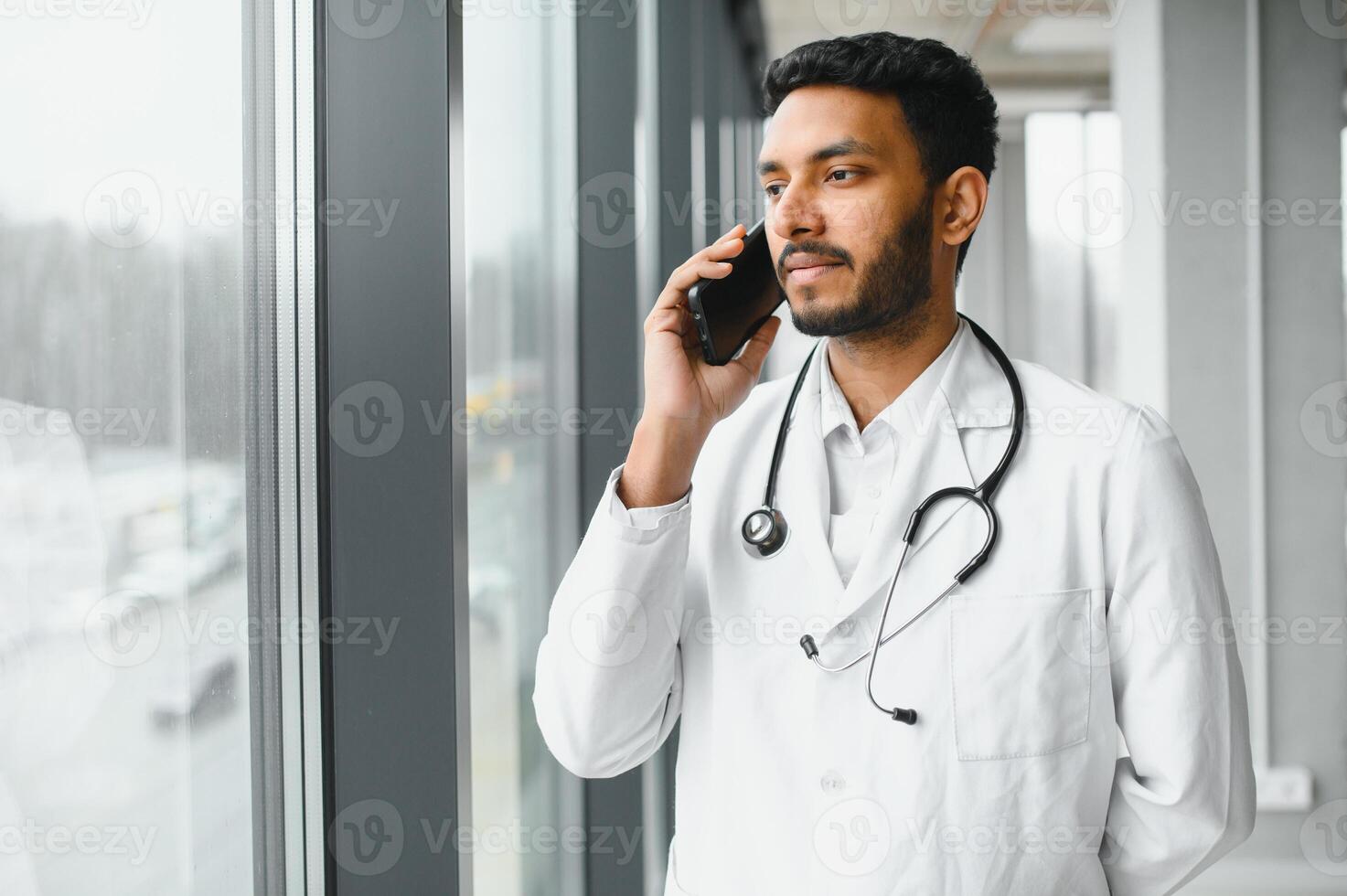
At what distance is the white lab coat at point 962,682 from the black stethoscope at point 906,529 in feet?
0.05

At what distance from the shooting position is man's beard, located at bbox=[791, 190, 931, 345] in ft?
4.13

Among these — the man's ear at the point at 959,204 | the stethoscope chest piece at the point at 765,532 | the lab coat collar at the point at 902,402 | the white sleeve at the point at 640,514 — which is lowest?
the stethoscope chest piece at the point at 765,532

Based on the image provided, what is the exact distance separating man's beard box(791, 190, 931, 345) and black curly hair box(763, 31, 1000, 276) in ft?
0.28

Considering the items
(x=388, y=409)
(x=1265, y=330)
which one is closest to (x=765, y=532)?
(x=388, y=409)

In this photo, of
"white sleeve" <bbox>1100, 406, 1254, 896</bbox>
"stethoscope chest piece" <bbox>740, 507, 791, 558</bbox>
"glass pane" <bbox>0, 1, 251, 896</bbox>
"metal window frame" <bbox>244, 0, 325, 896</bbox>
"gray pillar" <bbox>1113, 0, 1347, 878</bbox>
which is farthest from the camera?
"gray pillar" <bbox>1113, 0, 1347, 878</bbox>

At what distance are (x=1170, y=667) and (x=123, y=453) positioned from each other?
112cm

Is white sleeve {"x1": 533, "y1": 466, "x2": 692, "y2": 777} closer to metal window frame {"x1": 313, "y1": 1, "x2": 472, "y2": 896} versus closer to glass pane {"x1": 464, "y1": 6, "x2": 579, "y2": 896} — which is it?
metal window frame {"x1": 313, "y1": 1, "x2": 472, "y2": 896}

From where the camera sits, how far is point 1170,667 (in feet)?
3.81

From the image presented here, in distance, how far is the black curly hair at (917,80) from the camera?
1281mm

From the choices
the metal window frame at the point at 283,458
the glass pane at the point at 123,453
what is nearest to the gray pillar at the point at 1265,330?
the metal window frame at the point at 283,458

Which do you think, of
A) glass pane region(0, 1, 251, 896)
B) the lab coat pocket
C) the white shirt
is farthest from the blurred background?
the lab coat pocket

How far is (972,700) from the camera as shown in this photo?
1.18 metres

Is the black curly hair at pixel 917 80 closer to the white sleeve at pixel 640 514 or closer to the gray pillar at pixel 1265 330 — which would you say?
the white sleeve at pixel 640 514

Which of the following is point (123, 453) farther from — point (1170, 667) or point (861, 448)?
point (1170, 667)
